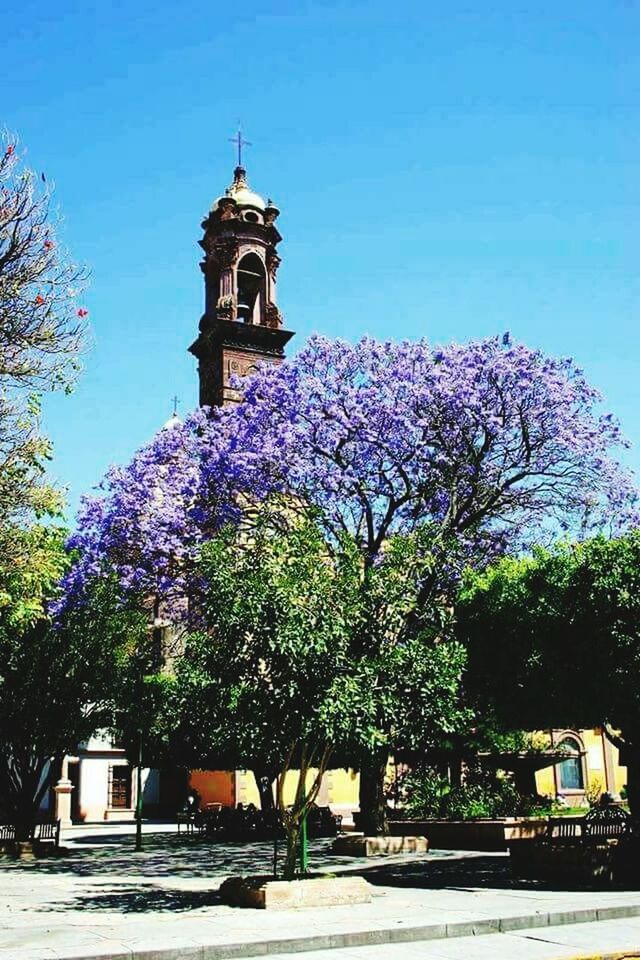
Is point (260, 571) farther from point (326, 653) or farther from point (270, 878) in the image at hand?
point (270, 878)

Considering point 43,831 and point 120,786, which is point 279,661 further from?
point 120,786

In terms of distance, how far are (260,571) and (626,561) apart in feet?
19.2

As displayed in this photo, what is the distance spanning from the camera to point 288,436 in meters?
23.3

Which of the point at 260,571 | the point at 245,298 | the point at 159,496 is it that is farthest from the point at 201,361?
the point at 260,571

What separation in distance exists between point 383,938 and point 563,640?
22.3 feet

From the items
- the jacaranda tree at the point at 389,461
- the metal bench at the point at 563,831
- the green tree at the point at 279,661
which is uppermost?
the jacaranda tree at the point at 389,461

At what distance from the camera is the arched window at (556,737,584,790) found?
4525cm

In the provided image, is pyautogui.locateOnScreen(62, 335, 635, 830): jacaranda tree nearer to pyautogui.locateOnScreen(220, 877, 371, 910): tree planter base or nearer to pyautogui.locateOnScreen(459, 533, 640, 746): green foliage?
pyautogui.locateOnScreen(459, 533, 640, 746): green foliage

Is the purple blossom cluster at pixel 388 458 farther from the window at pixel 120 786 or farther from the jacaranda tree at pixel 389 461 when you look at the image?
the window at pixel 120 786

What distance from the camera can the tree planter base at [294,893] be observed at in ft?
41.7

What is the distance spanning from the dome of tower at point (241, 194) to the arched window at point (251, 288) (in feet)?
8.94

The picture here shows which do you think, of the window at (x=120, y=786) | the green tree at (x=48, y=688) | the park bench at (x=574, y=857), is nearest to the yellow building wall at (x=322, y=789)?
the window at (x=120, y=786)

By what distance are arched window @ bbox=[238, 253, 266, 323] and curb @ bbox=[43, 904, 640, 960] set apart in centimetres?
3727

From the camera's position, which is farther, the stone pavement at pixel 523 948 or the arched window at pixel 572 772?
the arched window at pixel 572 772
